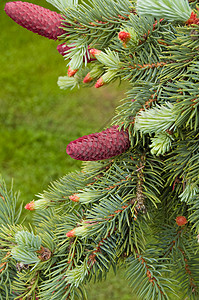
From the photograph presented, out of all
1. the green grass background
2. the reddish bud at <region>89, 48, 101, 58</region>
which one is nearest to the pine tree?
the reddish bud at <region>89, 48, 101, 58</region>

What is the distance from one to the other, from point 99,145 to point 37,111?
6.18 feet

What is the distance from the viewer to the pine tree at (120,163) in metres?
0.48

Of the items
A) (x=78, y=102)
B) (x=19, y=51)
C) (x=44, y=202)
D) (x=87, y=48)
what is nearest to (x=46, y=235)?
(x=44, y=202)

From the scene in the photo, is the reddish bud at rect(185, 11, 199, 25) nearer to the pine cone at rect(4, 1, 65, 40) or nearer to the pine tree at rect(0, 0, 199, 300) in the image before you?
the pine tree at rect(0, 0, 199, 300)

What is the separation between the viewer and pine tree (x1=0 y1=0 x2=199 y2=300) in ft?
1.56

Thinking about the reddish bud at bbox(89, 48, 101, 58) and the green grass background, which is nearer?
the reddish bud at bbox(89, 48, 101, 58)

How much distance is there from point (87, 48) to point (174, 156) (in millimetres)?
220

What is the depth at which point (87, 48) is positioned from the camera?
1.76 ft

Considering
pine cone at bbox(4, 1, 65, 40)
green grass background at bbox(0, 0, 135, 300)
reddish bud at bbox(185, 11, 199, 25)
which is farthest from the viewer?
green grass background at bbox(0, 0, 135, 300)

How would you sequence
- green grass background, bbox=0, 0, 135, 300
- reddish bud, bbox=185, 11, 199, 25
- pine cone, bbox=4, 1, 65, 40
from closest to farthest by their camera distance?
reddish bud, bbox=185, 11, 199, 25 → pine cone, bbox=4, 1, 65, 40 → green grass background, bbox=0, 0, 135, 300

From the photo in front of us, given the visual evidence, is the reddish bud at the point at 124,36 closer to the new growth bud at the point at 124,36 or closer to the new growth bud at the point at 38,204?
the new growth bud at the point at 124,36

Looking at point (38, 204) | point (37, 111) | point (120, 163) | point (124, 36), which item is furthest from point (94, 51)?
point (37, 111)

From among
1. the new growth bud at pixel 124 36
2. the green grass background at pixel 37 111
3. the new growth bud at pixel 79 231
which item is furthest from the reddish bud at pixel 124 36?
the green grass background at pixel 37 111

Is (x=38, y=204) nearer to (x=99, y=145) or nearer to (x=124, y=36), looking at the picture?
(x=99, y=145)
